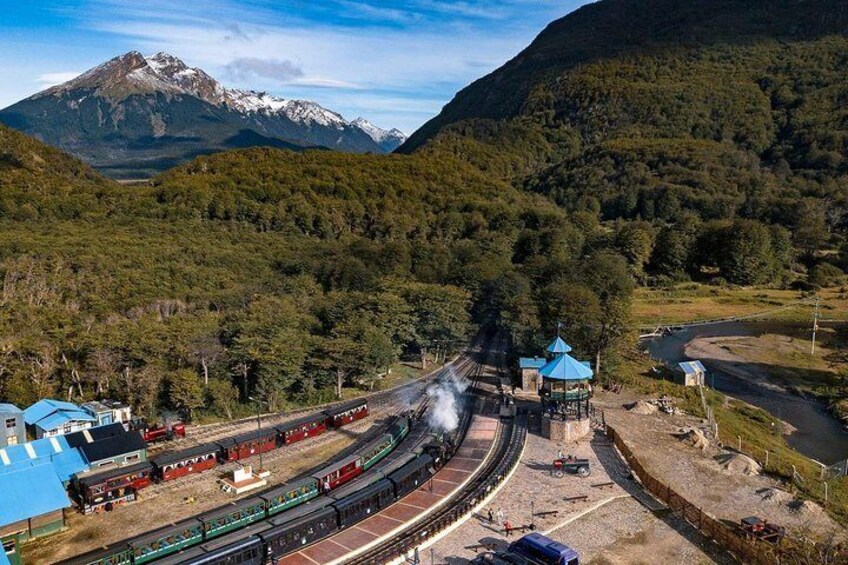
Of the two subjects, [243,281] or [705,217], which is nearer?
[243,281]

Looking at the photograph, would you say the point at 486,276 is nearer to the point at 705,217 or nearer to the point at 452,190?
the point at 452,190

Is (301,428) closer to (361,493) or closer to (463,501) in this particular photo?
(361,493)

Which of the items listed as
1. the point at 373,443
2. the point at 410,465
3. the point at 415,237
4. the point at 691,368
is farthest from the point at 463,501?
the point at 415,237

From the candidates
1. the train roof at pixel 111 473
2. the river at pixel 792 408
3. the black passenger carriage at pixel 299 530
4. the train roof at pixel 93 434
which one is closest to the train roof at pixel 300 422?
the train roof at pixel 111 473

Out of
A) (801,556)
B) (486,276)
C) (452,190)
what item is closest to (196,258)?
(486,276)

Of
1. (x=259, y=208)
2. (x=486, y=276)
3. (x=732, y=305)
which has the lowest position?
(x=732, y=305)

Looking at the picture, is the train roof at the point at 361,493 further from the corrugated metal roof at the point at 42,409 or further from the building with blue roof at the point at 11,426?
the building with blue roof at the point at 11,426
